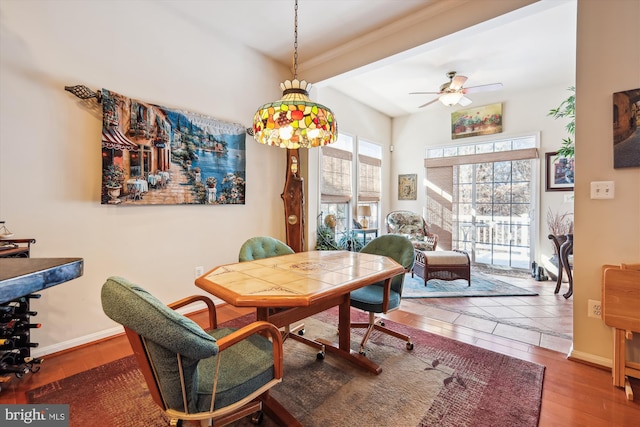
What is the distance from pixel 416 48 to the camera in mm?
2855

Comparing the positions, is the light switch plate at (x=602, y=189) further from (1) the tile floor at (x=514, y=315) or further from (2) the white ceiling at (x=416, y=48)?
(2) the white ceiling at (x=416, y=48)

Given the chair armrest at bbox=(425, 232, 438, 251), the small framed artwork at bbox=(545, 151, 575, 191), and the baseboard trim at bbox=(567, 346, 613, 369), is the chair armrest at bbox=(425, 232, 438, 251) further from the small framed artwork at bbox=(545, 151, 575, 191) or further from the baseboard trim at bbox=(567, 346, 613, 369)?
the baseboard trim at bbox=(567, 346, 613, 369)

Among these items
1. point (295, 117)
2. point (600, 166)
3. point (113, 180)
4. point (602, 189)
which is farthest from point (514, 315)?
point (113, 180)

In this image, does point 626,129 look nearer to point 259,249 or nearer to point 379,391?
point 379,391

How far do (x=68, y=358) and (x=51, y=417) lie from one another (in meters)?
0.76

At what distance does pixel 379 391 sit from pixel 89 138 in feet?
9.17

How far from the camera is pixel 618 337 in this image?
183cm

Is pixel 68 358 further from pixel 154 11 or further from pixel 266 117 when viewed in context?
pixel 154 11

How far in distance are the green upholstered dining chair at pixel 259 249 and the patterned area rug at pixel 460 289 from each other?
6.09 feet

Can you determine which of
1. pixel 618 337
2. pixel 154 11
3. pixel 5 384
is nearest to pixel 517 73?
pixel 618 337

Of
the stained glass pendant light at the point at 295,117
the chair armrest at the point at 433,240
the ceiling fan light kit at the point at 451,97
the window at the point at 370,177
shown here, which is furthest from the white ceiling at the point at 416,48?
the chair armrest at the point at 433,240

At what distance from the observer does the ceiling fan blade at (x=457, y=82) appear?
12.0 ft

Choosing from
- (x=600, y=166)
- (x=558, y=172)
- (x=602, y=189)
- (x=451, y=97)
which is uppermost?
(x=451, y=97)

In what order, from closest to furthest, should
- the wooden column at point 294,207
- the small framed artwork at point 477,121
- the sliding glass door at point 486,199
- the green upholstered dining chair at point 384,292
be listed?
the green upholstered dining chair at point 384,292, the wooden column at point 294,207, the sliding glass door at point 486,199, the small framed artwork at point 477,121
